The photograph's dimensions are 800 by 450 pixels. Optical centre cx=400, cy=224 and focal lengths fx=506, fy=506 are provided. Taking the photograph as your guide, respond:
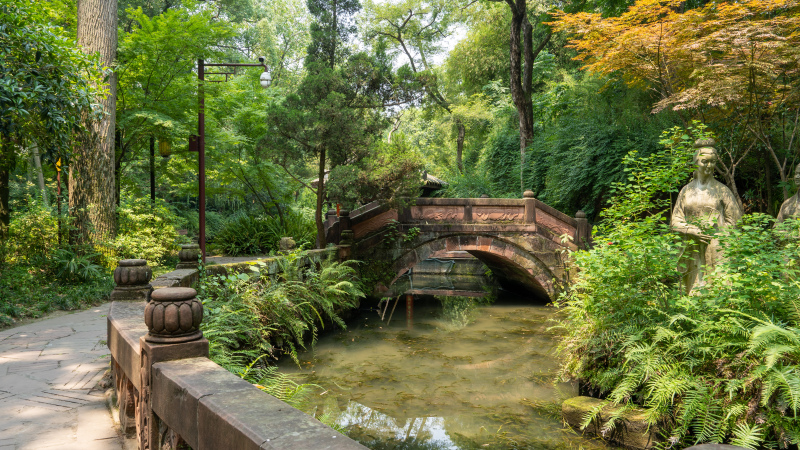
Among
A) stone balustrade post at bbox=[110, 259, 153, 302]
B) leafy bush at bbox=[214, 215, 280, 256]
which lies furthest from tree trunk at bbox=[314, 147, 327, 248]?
stone balustrade post at bbox=[110, 259, 153, 302]

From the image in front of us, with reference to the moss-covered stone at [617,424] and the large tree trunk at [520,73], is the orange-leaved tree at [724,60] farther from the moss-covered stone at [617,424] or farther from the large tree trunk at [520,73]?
the large tree trunk at [520,73]

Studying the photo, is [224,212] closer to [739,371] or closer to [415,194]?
[415,194]

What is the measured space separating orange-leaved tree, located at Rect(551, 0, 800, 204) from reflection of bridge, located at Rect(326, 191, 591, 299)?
3.66 metres

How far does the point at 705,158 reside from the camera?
6.72 meters

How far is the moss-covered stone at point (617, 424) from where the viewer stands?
A: 5145 millimetres

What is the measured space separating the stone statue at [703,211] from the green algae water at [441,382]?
247 centimetres

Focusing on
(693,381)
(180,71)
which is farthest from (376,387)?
(180,71)

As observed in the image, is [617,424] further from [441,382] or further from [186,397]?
[186,397]

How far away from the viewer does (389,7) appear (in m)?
22.6

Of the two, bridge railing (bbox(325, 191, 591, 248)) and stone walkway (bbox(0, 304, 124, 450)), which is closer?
stone walkway (bbox(0, 304, 124, 450))

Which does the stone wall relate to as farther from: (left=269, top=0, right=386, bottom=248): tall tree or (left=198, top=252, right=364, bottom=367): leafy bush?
(left=269, top=0, right=386, bottom=248): tall tree

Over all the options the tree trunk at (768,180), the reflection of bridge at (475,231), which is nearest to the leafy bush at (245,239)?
the reflection of bridge at (475,231)

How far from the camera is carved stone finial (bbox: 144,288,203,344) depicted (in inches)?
107

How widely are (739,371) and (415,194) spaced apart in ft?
25.1
